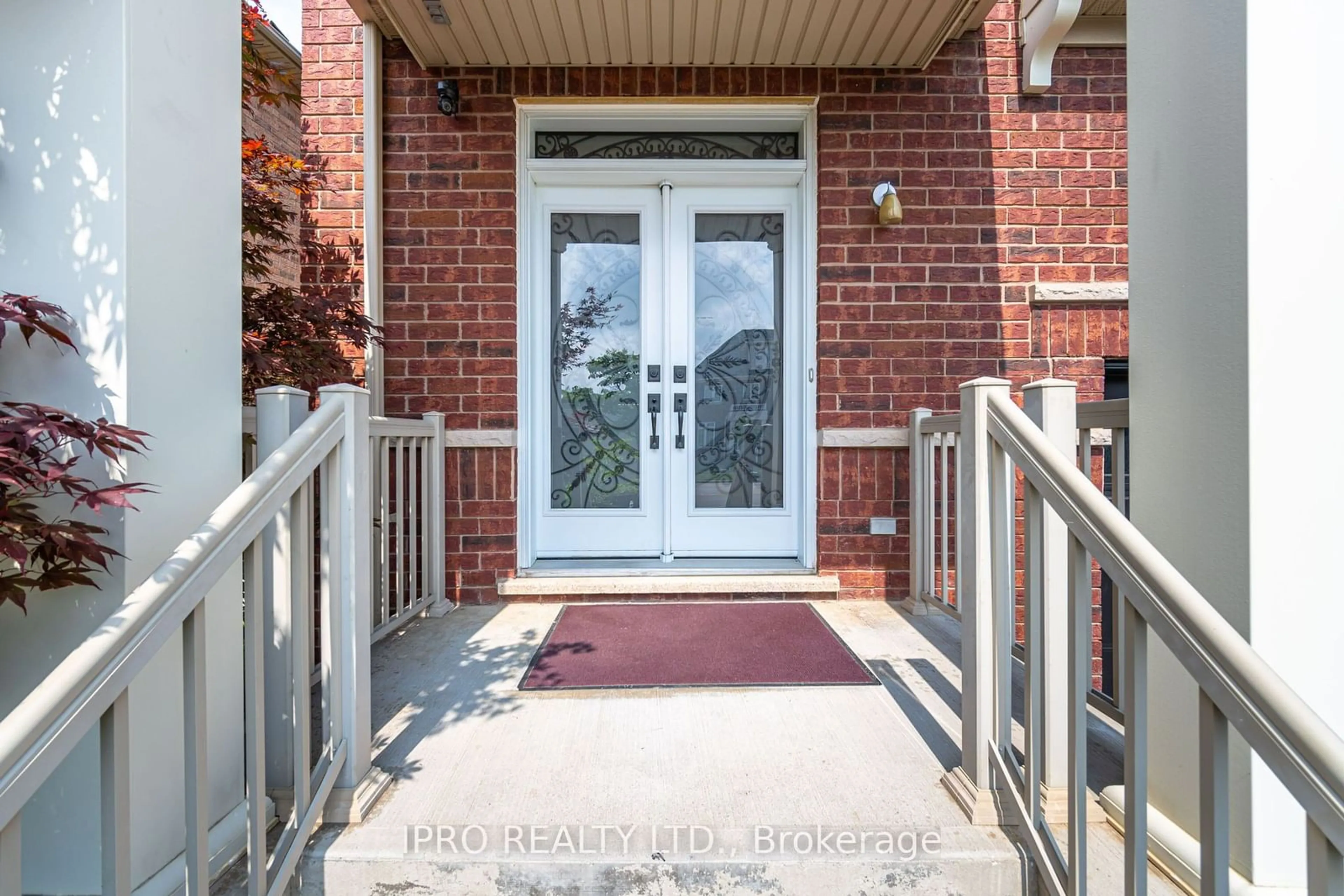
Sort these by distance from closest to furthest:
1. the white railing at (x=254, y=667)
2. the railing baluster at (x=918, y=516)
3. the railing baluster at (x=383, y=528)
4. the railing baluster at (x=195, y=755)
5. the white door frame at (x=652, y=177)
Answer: the white railing at (x=254, y=667), the railing baluster at (x=195, y=755), the railing baluster at (x=383, y=528), the railing baluster at (x=918, y=516), the white door frame at (x=652, y=177)

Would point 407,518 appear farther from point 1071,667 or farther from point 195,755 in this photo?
point 1071,667

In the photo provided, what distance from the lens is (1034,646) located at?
1.45 metres

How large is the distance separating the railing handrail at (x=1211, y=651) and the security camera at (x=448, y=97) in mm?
3101

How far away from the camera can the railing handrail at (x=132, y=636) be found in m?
0.84

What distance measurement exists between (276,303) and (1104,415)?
2.80 meters

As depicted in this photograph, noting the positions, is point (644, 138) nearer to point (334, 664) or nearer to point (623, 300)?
point (623, 300)

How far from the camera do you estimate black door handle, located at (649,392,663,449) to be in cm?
354

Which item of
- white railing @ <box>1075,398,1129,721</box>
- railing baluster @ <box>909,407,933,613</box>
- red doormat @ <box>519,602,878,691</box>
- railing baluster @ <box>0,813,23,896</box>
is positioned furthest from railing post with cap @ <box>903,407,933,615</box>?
railing baluster @ <box>0,813,23,896</box>

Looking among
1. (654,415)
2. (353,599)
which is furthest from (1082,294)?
(353,599)

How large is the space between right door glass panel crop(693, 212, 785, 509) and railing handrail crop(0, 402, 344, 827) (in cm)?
232

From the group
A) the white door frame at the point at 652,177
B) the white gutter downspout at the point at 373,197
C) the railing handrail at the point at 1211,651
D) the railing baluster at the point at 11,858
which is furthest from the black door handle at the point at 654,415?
the railing baluster at the point at 11,858

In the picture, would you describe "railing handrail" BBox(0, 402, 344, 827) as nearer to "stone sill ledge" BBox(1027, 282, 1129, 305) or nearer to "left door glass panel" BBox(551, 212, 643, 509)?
"left door glass panel" BBox(551, 212, 643, 509)

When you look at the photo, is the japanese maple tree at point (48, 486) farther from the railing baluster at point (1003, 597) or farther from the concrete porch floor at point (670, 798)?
the railing baluster at point (1003, 597)

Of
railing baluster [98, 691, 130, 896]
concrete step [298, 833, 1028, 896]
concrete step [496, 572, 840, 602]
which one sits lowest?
concrete step [298, 833, 1028, 896]
